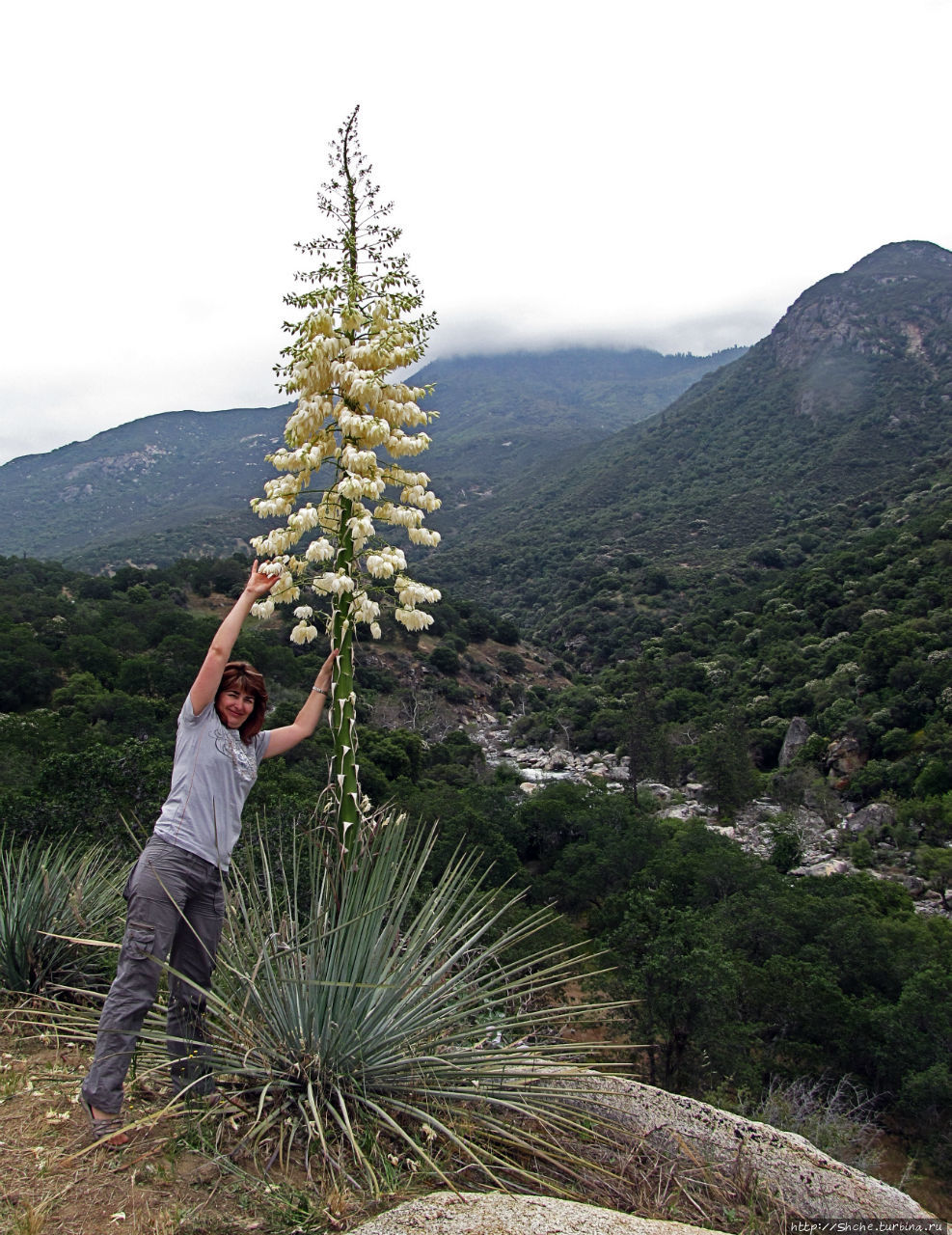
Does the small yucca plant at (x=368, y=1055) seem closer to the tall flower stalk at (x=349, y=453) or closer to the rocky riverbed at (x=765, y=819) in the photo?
the tall flower stalk at (x=349, y=453)

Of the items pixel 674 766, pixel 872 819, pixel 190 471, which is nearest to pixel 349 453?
pixel 872 819

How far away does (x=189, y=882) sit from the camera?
2293 millimetres

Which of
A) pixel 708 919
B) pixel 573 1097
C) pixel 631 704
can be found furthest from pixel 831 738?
pixel 573 1097

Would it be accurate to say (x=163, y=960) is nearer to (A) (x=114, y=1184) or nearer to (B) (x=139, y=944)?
(B) (x=139, y=944)

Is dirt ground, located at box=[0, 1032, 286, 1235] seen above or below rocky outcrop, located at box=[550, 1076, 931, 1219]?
above

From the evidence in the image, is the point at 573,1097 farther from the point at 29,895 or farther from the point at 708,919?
the point at 708,919

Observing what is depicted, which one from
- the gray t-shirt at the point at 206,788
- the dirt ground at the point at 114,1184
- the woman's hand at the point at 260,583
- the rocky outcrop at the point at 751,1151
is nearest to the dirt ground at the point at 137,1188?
the dirt ground at the point at 114,1184

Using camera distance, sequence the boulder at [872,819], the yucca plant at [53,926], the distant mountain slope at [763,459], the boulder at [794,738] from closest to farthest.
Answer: the yucca plant at [53,926], the boulder at [872,819], the boulder at [794,738], the distant mountain slope at [763,459]

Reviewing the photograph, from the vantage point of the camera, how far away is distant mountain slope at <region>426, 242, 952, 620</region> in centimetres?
5694

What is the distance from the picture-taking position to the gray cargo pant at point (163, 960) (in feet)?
6.97

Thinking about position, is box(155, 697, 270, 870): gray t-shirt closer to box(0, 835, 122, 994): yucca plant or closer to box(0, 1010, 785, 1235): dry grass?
box(0, 1010, 785, 1235): dry grass

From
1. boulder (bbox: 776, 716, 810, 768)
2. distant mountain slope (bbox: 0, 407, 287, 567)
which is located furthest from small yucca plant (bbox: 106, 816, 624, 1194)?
distant mountain slope (bbox: 0, 407, 287, 567)

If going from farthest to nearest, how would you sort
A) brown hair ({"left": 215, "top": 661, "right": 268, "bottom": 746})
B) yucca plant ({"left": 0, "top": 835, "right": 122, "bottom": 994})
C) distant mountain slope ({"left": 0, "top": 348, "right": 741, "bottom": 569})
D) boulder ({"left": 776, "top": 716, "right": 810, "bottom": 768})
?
distant mountain slope ({"left": 0, "top": 348, "right": 741, "bottom": 569}), boulder ({"left": 776, "top": 716, "right": 810, "bottom": 768}), yucca plant ({"left": 0, "top": 835, "right": 122, "bottom": 994}), brown hair ({"left": 215, "top": 661, "right": 268, "bottom": 746})

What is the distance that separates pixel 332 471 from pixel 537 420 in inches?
6123
